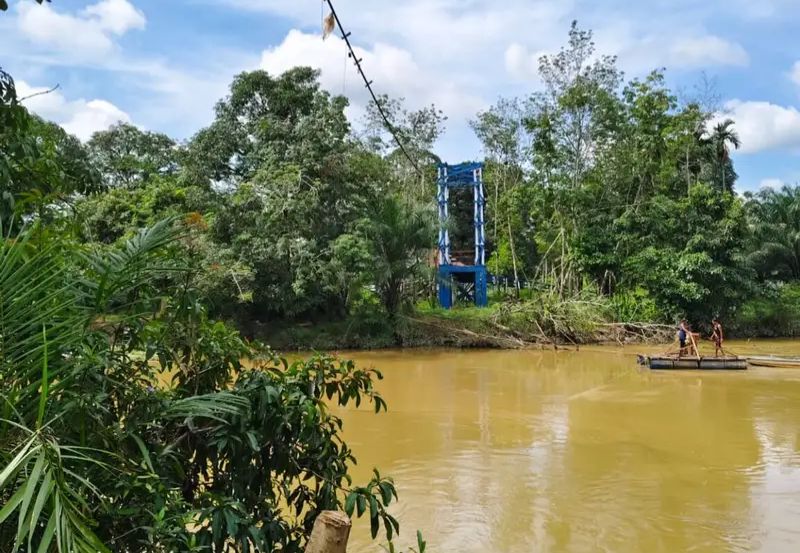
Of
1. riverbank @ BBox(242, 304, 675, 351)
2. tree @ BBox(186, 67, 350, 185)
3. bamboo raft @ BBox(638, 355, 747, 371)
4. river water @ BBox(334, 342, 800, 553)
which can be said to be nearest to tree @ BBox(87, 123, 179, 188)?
tree @ BBox(186, 67, 350, 185)

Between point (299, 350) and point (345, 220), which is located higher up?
point (345, 220)

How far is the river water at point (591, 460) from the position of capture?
5145 millimetres

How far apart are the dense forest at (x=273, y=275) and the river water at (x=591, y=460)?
1.47 m

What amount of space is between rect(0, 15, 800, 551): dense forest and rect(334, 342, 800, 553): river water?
1.47 meters

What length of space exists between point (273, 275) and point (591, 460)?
11451 millimetres

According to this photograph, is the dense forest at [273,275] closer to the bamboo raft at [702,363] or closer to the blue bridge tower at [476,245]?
the blue bridge tower at [476,245]

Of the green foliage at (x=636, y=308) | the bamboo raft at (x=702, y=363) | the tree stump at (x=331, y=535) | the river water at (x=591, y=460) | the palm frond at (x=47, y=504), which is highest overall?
the green foliage at (x=636, y=308)

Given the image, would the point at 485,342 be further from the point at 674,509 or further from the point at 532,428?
the point at 674,509

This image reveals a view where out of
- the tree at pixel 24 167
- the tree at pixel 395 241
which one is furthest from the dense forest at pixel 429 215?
the tree at pixel 24 167

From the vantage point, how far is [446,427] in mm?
9000

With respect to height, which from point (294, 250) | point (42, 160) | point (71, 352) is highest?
point (294, 250)

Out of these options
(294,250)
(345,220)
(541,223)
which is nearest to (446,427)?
(294,250)

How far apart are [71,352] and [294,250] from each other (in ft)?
49.4

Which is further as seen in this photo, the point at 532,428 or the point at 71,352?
the point at 532,428
